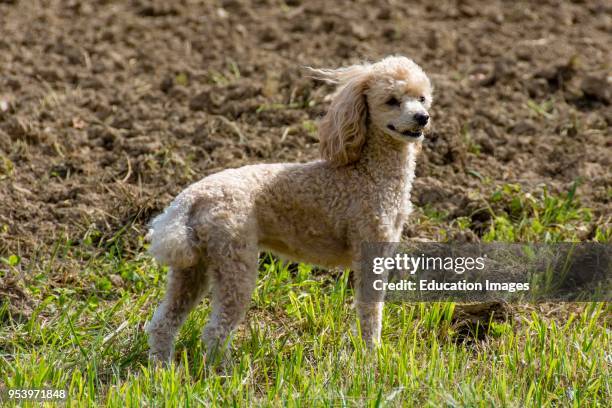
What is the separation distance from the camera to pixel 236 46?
10.0 m

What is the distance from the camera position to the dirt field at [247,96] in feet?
24.2

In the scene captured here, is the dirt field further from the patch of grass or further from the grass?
the grass

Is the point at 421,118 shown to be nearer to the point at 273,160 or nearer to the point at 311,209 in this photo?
the point at 311,209

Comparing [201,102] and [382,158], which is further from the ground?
[382,158]

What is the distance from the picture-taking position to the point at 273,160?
7.60m

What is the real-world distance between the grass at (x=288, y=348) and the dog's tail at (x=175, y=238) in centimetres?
52

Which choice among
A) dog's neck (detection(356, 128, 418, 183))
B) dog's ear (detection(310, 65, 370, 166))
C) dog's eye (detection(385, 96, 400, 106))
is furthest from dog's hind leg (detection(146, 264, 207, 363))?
dog's eye (detection(385, 96, 400, 106))

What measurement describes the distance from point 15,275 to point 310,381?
240cm

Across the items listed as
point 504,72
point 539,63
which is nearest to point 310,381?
point 504,72

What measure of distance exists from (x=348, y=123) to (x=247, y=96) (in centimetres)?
330

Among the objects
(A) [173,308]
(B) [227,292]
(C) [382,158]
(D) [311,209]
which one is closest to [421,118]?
(C) [382,158]

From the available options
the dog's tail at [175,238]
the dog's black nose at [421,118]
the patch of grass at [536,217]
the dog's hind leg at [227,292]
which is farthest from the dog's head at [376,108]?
the patch of grass at [536,217]

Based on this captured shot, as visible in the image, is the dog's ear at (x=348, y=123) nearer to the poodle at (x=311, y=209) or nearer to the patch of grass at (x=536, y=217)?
the poodle at (x=311, y=209)

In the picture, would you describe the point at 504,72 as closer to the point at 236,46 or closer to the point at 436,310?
the point at 236,46
